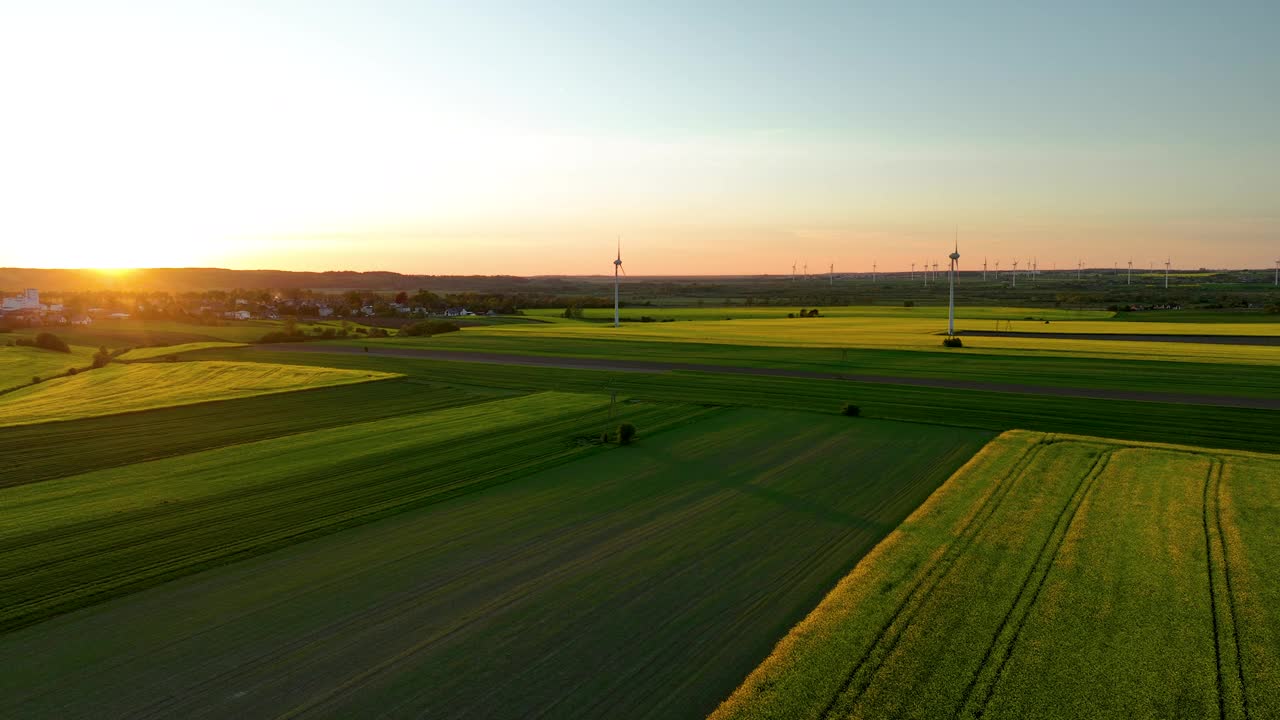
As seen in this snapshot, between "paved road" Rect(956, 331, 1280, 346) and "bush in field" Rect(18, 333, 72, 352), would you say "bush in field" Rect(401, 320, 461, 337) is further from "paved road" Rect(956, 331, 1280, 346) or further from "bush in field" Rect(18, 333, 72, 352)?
"paved road" Rect(956, 331, 1280, 346)

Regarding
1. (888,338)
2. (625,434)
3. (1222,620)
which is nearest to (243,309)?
(888,338)

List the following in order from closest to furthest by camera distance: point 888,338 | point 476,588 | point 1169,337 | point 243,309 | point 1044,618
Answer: point 1044,618 < point 476,588 < point 1169,337 < point 888,338 < point 243,309

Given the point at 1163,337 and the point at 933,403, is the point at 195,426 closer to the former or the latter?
the point at 933,403

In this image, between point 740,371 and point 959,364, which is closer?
point 740,371

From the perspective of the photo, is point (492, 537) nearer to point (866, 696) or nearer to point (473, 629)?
point (473, 629)

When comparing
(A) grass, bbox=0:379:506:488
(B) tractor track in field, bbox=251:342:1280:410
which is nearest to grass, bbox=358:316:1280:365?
(B) tractor track in field, bbox=251:342:1280:410

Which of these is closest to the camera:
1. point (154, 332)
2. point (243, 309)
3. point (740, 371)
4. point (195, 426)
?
point (195, 426)

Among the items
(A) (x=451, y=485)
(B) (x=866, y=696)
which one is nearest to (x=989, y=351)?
(A) (x=451, y=485)
